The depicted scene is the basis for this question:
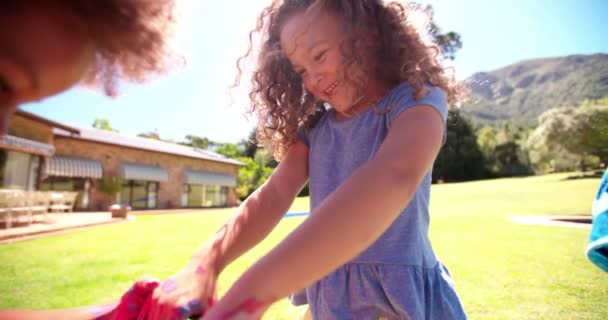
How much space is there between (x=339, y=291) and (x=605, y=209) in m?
0.91

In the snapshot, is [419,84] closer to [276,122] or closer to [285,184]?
[285,184]

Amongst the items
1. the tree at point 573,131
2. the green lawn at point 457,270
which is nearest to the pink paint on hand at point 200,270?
the green lawn at point 457,270

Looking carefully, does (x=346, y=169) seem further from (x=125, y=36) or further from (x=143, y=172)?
(x=143, y=172)

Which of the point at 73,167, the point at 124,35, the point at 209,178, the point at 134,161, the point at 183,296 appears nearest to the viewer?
the point at 124,35

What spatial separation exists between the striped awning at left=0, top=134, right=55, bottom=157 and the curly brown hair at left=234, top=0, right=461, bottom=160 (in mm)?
15214

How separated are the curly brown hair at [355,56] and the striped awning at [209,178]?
93.1 feet

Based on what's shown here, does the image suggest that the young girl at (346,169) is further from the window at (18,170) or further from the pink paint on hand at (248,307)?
the window at (18,170)

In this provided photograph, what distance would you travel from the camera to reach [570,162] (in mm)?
42250

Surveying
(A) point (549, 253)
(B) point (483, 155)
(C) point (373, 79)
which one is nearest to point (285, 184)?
(C) point (373, 79)

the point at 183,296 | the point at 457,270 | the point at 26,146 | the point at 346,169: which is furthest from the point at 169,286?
the point at 26,146

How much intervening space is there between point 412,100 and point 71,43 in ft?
2.55

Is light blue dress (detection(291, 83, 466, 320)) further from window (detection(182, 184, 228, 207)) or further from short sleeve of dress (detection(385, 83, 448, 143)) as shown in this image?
window (detection(182, 184, 228, 207))

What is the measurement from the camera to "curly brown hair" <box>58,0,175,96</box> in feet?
1.95

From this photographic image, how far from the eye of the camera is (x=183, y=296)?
2.71 ft
